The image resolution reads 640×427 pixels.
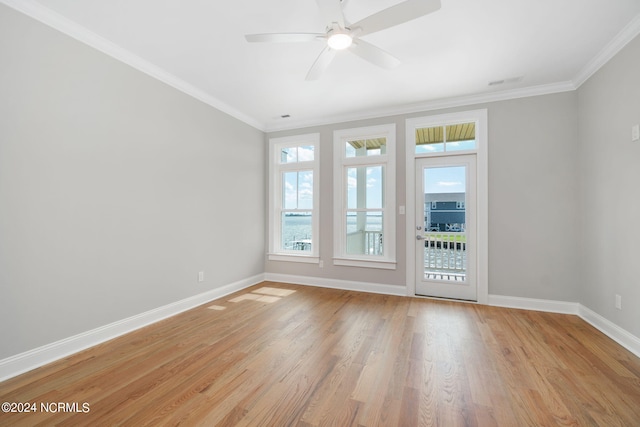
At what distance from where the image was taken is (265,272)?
16.2 ft

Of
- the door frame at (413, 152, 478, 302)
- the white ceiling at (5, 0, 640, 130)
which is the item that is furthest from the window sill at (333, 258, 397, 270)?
the white ceiling at (5, 0, 640, 130)

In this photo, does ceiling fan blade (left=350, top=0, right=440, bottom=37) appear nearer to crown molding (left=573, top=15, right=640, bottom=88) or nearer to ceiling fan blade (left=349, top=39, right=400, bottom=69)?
ceiling fan blade (left=349, top=39, right=400, bottom=69)

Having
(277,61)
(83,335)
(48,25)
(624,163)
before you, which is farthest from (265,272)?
(624,163)

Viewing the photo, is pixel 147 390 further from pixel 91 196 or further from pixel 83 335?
pixel 91 196

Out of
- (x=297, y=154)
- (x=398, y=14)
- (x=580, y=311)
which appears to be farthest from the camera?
(x=297, y=154)

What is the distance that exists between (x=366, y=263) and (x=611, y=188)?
2866 millimetres

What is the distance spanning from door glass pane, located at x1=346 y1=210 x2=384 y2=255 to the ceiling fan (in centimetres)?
243

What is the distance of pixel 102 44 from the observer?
2.52 metres

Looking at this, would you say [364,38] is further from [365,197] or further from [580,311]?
[580,311]

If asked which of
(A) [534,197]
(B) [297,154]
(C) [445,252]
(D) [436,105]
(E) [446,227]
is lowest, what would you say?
(C) [445,252]

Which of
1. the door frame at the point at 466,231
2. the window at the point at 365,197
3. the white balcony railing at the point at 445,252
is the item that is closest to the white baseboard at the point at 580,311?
the door frame at the point at 466,231

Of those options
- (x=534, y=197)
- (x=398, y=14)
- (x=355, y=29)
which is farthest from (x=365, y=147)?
(x=398, y=14)

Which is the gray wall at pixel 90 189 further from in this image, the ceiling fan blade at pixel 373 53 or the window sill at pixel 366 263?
the ceiling fan blade at pixel 373 53

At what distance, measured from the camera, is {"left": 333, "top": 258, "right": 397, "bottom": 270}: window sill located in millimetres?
4074
